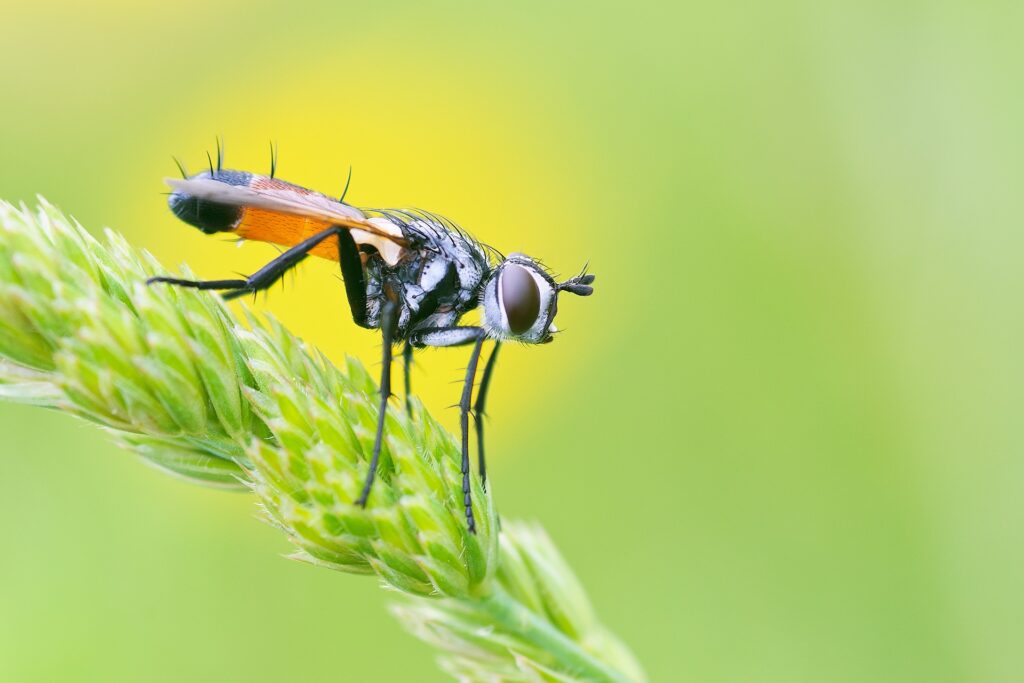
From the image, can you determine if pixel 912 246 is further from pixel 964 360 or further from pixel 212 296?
pixel 212 296

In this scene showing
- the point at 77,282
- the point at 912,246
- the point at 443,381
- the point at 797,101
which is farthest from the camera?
the point at 443,381

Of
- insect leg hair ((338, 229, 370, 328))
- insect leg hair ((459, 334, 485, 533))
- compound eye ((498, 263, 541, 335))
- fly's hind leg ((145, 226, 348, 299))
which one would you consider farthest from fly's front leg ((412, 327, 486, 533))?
fly's hind leg ((145, 226, 348, 299))

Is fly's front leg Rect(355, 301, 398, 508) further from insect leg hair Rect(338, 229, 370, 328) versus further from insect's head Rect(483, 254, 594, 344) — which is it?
insect's head Rect(483, 254, 594, 344)

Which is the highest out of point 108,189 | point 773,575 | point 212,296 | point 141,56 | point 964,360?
point 141,56

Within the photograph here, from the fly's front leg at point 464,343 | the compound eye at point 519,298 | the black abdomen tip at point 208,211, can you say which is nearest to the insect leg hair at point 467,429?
the fly's front leg at point 464,343

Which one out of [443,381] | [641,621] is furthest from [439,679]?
[443,381]

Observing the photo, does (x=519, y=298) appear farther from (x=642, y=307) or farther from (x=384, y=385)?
(x=642, y=307)

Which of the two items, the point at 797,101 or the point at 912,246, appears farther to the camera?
the point at 797,101

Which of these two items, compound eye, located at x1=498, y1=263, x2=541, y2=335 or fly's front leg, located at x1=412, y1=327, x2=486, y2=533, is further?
compound eye, located at x1=498, y1=263, x2=541, y2=335

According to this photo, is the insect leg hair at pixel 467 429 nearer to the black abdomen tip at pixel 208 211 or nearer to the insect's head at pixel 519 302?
the insect's head at pixel 519 302
